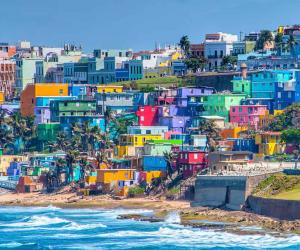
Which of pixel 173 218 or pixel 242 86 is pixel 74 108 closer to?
pixel 242 86

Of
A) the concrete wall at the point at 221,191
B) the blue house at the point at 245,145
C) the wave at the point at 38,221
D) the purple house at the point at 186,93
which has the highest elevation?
the purple house at the point at 186,93

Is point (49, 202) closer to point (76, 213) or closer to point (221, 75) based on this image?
point (76, 213)

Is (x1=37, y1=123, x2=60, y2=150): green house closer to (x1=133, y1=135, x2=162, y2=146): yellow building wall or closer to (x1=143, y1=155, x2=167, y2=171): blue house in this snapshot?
(x1=133, y1=135, x2=162, y2=146): yellow building wall

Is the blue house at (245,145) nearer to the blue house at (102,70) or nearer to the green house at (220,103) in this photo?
the green house at (220,103)

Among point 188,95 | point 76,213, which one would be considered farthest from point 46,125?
point 76,213

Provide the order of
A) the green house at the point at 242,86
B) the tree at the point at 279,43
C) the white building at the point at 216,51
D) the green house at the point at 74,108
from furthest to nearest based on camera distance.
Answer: the white building at the point at 216,51
the tree at the point at 279,43
the green house at the point at 242,86
the green house at the point at 74,108

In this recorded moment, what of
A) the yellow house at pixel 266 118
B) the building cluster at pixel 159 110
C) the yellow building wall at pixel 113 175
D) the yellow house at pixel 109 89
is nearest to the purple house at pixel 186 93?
the building cluster at pixel 159 110
